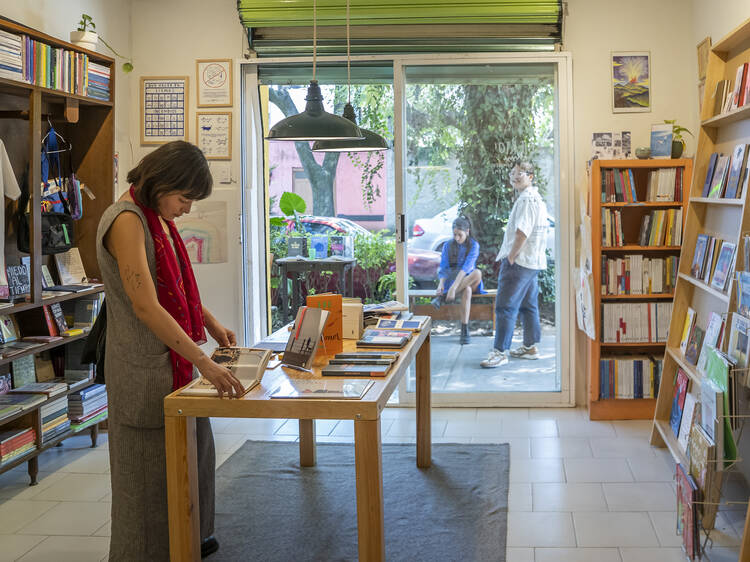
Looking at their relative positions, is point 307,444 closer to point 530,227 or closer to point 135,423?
point 135,423

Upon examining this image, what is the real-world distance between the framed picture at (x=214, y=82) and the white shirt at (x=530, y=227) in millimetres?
2085

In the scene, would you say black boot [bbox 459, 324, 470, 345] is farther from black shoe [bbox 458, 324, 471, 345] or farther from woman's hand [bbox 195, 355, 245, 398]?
woman's hand [bbox 195, 355, 245, 398]

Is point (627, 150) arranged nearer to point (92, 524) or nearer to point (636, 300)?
point (636, 300)

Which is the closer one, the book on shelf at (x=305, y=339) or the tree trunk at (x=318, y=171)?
the book on shelf at (x=305, y=339)

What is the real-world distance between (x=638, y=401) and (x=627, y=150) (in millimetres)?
1608

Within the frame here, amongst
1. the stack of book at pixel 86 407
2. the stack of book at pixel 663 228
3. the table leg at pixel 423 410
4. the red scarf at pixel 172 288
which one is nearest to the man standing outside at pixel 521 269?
the stack of book at pixel 663 228

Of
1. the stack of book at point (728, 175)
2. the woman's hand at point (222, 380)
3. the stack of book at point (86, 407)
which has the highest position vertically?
the stack of book at point (728, 175)

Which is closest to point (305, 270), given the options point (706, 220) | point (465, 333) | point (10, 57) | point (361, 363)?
point (465, 333)

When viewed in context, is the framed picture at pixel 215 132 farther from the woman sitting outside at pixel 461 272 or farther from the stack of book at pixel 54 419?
the stack of book at pixel 54 419

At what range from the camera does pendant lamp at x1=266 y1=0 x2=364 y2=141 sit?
11.2 ft

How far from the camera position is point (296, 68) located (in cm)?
570

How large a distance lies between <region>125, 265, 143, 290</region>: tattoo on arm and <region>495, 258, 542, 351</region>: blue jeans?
338cm

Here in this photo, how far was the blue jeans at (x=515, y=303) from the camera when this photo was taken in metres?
5.68

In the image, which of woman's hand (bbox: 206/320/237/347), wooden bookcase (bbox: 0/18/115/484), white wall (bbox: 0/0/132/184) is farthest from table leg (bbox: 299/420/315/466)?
white wall (bbox: 0/0/132/184)
